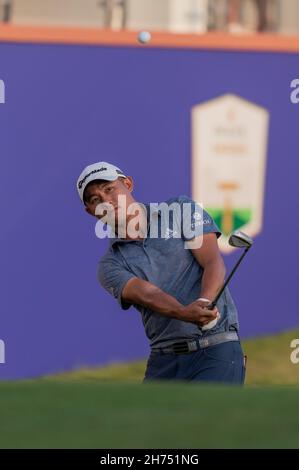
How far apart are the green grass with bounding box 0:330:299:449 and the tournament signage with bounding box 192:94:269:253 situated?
219 inches

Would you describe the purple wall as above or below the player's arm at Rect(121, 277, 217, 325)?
above

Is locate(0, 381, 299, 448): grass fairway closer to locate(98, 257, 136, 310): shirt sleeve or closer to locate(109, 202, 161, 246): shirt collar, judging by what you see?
locate(98, 257, 136, 310): shirt sleeve

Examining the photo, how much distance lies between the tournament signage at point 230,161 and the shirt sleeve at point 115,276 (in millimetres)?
3903

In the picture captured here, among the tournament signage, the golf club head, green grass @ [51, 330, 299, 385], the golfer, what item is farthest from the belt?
the tournament signage

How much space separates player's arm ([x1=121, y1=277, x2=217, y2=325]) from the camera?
6.68m

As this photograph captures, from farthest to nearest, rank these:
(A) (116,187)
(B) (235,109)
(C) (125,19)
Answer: (C) (125,19)
(B) (235,109)
(A) (116,187)

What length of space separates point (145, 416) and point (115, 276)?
2421 mm

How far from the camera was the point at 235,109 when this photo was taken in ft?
36.5

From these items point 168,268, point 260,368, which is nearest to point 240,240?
point 168,268

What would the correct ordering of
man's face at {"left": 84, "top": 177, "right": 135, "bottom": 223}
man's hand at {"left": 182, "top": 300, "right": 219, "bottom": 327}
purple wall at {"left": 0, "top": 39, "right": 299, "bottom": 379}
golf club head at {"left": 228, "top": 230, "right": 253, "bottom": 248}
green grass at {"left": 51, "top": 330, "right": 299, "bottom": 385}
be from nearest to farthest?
man's hand at {"left": 182, "top": 300, "right": 219, "bottom": 327} → man's face at {"left": 84, "top": 177, "right": 135, "bottom": 223} → golf club head at {"left": 228, "top": 230, "right": 253, "bottom": 248} → purple wall at {"left": 0, "top": 39, "right": 299, "bottom": 379} → green grass at {"left": 51, "top": 330, "right": 299, "bottom": 385}

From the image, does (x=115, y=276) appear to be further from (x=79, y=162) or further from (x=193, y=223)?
(x=79, y=162)
